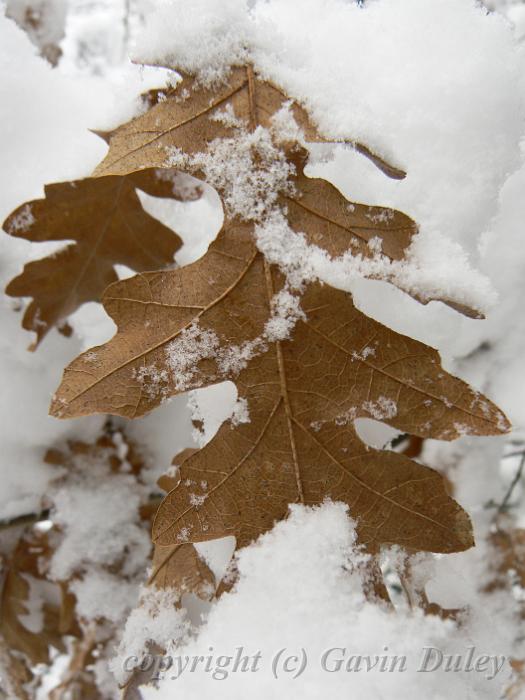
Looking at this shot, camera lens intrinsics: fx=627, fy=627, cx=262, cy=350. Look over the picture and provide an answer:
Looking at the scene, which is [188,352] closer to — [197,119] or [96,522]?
[197,119]

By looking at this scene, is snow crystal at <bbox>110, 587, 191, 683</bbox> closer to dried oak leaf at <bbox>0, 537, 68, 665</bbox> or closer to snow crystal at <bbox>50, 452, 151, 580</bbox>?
snow crystal at <bbox>50, 452, 151, 580</bbox>

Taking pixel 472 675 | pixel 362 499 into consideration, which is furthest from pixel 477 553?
pixel 362 499

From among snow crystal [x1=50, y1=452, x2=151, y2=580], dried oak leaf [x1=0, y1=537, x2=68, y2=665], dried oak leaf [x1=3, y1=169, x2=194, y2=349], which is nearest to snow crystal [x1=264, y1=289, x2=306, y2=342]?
dried oak leaf [x1=3, y1=169, x2=194, y2=349]

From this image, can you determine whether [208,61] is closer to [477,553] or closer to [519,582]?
[477,553]

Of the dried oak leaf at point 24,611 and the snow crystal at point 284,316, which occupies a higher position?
the snow crystal at point 284,316

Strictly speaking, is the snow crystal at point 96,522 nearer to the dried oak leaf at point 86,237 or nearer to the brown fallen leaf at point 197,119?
the dried oak leaf at point 86,237

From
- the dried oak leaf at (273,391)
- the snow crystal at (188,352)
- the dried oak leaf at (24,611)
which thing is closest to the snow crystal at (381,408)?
the dried oak leaf at (273,391)
